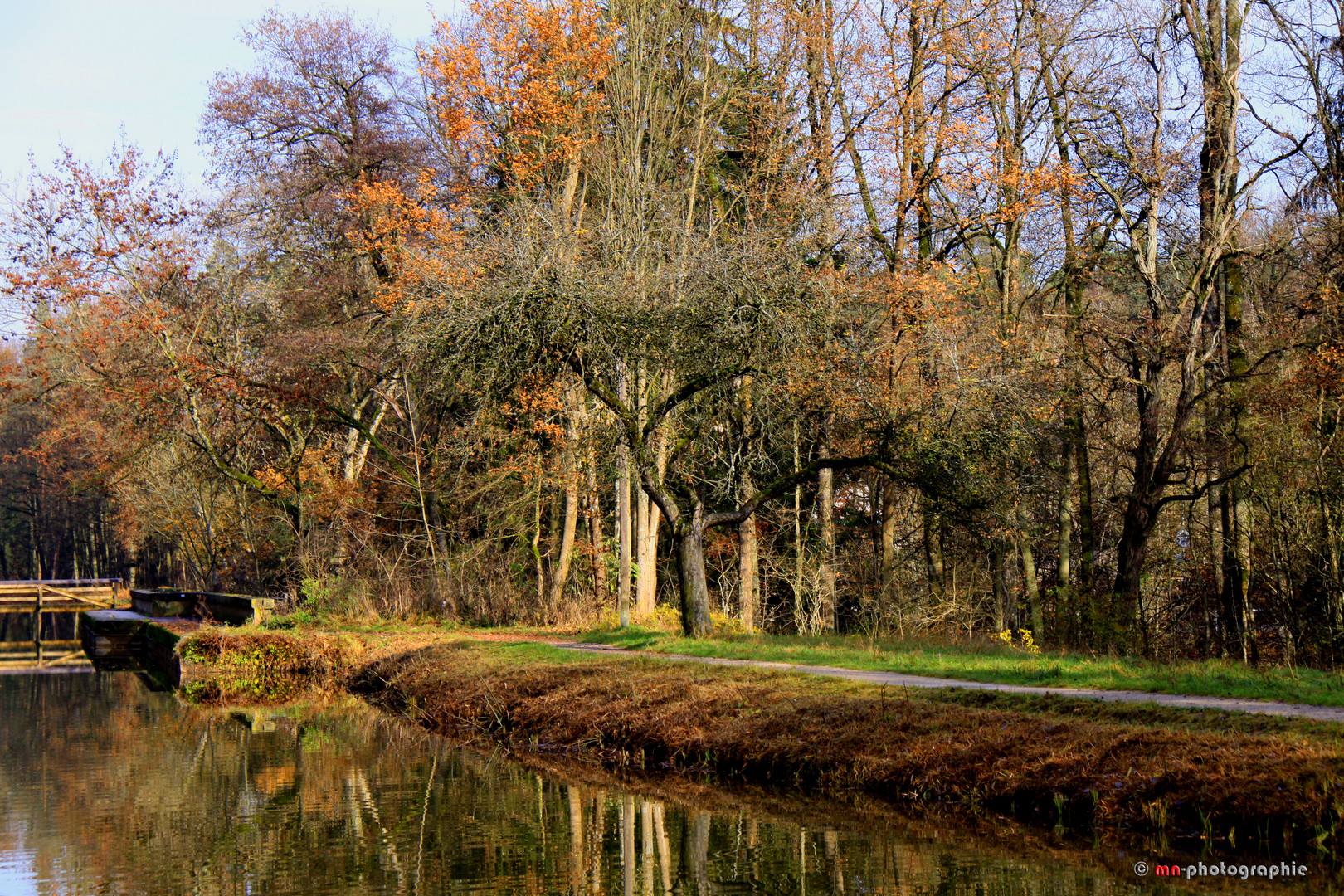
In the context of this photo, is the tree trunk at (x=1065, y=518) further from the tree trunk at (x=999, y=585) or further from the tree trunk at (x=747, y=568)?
the tree trunk at (x=747, y=568)

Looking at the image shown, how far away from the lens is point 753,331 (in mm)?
18219

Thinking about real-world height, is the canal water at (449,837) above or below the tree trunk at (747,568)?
below

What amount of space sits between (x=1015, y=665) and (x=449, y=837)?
755 cm

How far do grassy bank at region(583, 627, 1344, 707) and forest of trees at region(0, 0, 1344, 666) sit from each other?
1755 millimetres

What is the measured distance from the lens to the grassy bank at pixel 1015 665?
1180cm

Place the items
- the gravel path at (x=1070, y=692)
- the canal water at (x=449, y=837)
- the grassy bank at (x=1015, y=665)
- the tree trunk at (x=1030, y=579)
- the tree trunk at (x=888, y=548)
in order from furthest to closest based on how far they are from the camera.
Result: the tree trunk at (x=888, y=548) → the tree trunk at (x=1030, y=579) → the grassy bank at (x=1015, y=665) → the gravel path at (x=1070, y=692) → the canal water at (x=449, y=837)

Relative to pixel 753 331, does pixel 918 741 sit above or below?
below

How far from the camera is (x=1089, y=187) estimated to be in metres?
Result: 25.2

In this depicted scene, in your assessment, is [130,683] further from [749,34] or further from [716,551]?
[749,34]

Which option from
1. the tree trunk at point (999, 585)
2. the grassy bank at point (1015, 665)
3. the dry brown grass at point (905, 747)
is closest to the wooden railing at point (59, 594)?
the grassy bank at point (1015, 665)

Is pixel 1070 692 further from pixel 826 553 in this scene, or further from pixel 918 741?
pixel 826 553

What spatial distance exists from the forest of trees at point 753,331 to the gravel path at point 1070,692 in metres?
3.98

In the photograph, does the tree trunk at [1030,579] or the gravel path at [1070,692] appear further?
the tree trunk at [1030,579]

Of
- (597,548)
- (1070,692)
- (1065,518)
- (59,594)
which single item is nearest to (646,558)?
(597,548)
